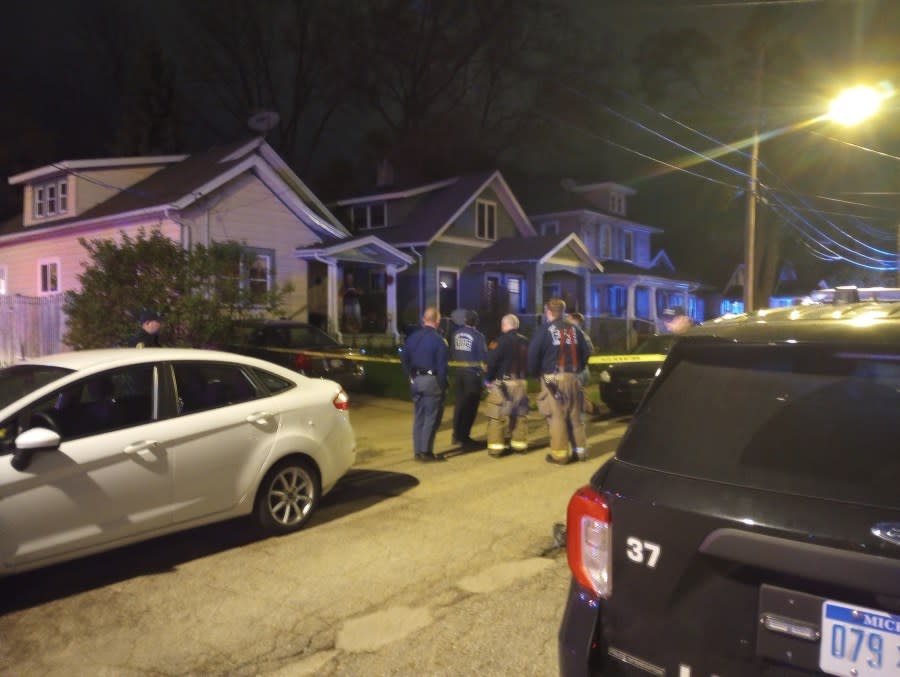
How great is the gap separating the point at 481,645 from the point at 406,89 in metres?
44.0

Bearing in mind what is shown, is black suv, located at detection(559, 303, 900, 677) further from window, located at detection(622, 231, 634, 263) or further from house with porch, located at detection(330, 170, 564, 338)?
window, located at detection(622, 231, 634, 263)

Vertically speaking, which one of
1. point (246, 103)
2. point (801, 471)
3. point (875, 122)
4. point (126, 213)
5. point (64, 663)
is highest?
point (246, 103)

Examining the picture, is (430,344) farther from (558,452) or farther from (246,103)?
(246,103)

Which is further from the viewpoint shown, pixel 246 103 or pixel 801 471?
pixel 246 103

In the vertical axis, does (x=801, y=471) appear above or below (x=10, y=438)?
above

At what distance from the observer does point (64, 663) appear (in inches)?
164

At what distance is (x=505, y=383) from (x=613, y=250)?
28329 millimetres

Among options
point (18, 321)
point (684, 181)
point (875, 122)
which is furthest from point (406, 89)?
point (18, 321)

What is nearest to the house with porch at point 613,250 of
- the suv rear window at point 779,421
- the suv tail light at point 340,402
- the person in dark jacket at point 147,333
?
the person in dark jacket at point 147,333

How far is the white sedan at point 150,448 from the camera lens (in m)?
4.89

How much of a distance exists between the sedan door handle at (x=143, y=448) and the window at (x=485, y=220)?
2401cm

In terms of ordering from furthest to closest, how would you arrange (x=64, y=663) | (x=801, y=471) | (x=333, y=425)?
1. (x=333, y=425)
2. (x=64, y=663)
3. (x=801, y=471)

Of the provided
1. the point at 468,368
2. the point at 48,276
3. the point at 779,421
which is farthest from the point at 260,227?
the point at 779,421

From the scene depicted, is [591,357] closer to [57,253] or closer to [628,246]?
[57,253]
